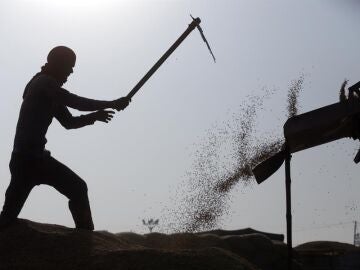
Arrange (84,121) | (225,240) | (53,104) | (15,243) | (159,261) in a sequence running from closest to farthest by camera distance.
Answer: (159,261) → (15,243) → (53,104) → (84,121) → (225,240)

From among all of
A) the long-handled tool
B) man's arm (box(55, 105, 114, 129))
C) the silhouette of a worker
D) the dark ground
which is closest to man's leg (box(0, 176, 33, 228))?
the silhouette of a worker

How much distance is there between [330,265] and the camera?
12305 millimetres

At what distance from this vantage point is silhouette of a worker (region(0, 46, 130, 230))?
5.88 metres

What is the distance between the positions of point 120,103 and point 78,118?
489 millimetres

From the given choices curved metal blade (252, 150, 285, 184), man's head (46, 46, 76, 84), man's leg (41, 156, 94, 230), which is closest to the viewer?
man's leg (41, 156, 94, 230)

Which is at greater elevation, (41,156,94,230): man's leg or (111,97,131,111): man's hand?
(111,97,131,111): man's hand

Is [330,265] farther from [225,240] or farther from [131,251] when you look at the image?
[131,251]

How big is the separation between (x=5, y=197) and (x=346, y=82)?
3.78 m

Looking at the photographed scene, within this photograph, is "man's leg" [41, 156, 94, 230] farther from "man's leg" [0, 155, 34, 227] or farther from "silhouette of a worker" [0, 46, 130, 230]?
"man's leg" [0, 155, 34, 227]

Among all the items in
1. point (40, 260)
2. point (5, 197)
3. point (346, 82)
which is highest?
point (346, 82)

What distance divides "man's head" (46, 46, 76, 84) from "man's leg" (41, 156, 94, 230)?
0.88m

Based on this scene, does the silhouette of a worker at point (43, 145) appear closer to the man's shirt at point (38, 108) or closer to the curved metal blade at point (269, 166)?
the man's shirt at point (38, 108)

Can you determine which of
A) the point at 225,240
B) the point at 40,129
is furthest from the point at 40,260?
the point at 225,240

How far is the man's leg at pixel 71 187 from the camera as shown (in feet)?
19.7
